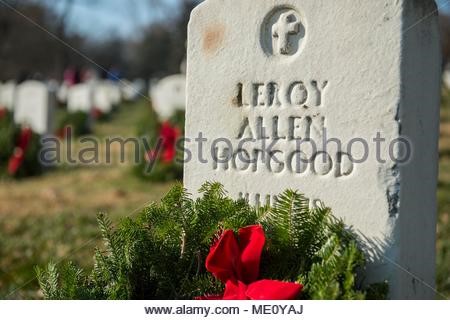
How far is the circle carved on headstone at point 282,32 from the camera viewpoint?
251cm

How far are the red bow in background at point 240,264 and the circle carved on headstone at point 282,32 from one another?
2.24ft

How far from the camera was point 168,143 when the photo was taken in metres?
7.95

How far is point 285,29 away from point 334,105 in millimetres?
329

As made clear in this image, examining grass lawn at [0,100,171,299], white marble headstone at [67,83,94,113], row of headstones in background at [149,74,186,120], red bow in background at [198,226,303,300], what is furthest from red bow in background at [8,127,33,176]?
white marble headstone at [67,83,94,113]

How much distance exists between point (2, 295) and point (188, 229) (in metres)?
1.87

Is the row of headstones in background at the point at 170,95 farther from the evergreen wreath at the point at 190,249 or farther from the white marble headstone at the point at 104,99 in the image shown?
the evergreen wreath at the point at 190,249

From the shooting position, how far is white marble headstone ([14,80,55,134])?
1068cm

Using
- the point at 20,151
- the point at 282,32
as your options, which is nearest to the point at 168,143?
the point at 20,151

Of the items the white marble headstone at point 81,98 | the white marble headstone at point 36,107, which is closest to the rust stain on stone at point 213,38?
the white marble headstone at point 36,107

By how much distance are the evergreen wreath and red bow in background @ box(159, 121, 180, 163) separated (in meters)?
5.40

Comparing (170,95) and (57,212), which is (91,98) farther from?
(57,212)

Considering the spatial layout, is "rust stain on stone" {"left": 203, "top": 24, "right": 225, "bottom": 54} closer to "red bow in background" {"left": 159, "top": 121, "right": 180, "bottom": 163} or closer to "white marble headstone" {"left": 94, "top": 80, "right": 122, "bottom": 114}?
"red bow in background" {"left": 159, "top": 121, "right": 180, "bottom": 163}

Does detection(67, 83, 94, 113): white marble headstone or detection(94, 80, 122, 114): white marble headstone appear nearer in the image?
detection(67, 83, 94, 113): white marble headstone

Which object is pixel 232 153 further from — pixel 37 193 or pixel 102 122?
pixel 102 122
